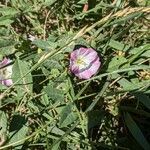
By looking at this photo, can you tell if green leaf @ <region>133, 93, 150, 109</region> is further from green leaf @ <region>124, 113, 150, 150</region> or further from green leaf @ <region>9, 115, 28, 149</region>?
green leaf @ <region>9, 115, 28, 149</region>

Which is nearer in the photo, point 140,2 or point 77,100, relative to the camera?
point 77,100

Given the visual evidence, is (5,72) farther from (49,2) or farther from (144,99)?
(144,99)

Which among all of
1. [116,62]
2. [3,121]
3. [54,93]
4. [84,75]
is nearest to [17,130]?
[3,121]

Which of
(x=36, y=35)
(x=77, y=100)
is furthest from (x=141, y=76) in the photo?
(x=36, y=35)

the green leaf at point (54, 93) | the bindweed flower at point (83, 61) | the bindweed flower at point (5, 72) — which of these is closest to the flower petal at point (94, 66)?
the bindweed flower at point (83, 61)

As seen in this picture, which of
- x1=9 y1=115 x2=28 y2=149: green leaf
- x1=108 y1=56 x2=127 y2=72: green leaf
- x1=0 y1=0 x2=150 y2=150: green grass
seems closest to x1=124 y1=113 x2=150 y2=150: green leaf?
x1=0 y1=0 x2=150 y2=150: green grass

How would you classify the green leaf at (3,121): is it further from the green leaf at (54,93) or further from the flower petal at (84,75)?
the flower petal at (84,75)

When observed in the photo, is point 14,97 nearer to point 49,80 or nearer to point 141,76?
point 49,80
